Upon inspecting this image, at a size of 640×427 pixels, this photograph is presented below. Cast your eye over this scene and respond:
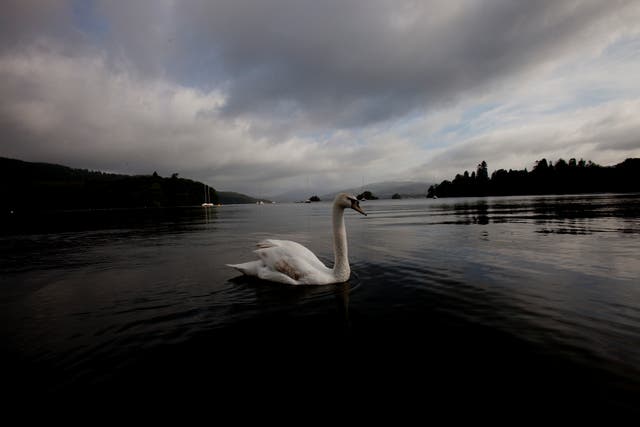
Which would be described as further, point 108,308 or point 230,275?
point 230,275

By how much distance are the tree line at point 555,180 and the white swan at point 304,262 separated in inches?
6435

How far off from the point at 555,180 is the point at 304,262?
7144 inches

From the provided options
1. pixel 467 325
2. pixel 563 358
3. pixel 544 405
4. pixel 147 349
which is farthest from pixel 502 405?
pixel 147 349

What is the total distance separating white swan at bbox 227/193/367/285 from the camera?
820cm

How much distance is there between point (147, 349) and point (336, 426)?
3688 millimetres

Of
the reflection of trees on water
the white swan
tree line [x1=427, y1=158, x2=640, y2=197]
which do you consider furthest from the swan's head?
tree line [x1=427, y1=158, x2=640, y2=197]

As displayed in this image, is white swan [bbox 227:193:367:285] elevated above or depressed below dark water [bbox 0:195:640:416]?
above

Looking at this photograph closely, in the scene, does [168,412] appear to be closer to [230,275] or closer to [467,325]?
[467,325]

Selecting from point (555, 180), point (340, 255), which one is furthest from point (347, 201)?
point (555, 180)

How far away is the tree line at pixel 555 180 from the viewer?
124m

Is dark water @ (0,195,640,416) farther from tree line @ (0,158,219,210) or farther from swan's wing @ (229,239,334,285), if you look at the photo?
tree line @ (0,158,219,210)

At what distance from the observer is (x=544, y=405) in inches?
135

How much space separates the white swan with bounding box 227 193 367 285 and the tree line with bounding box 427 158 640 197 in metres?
163

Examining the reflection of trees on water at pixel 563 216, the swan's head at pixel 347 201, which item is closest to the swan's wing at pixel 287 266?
the swan's head at pixel 347 201
